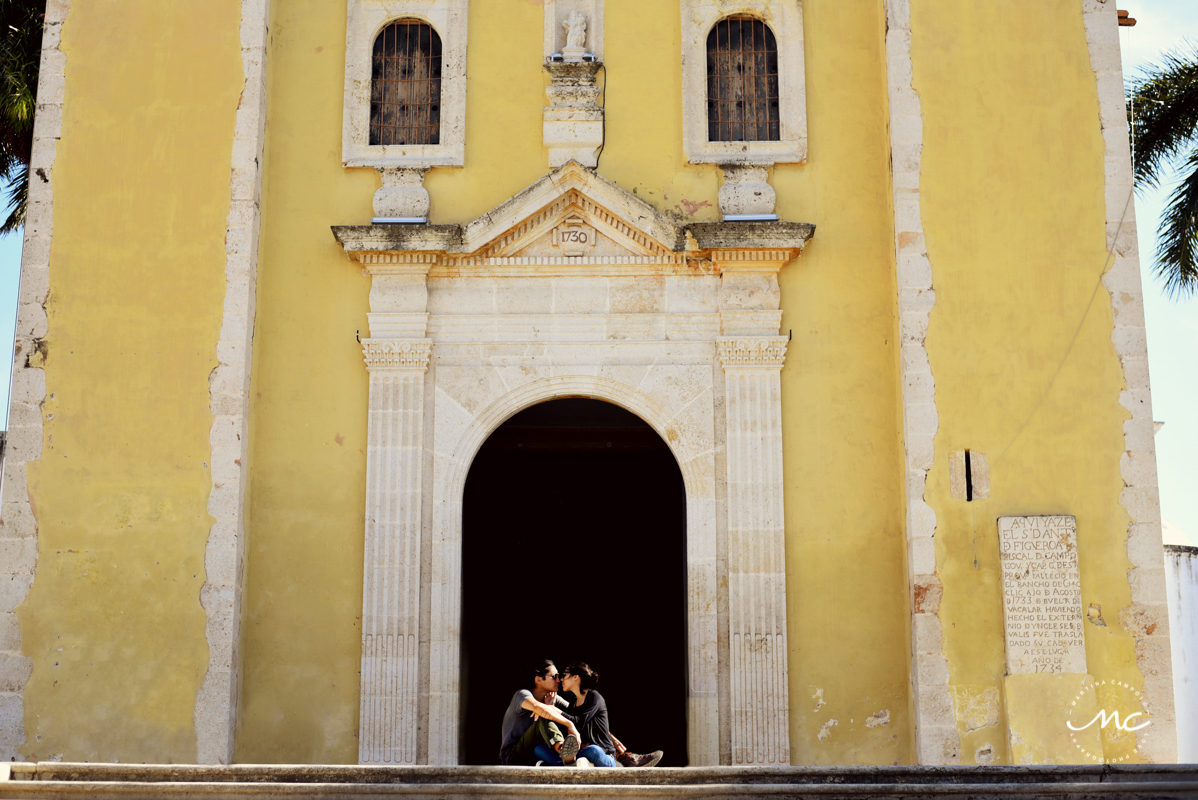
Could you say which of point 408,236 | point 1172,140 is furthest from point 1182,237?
point 408,236

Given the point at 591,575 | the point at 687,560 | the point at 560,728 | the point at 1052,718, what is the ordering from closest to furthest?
1. the point at 560,728
2. the point at 1052,718
3. the point at 687,560
4. the point at 591,575

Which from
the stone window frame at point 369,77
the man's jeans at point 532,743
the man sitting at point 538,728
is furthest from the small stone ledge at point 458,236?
the man's jeans at point 532,743

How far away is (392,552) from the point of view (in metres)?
9.71

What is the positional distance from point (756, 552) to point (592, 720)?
6.82 ft

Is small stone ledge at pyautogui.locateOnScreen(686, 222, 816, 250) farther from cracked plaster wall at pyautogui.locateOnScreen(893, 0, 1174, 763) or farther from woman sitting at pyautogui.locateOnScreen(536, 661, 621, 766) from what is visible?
woman sitting at pyautogui.locateOnScreen(536, 661, 621, 766)

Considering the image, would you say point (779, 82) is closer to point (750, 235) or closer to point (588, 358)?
point (750, 235)

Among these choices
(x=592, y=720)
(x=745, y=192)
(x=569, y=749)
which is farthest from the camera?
(x=745, y=192)

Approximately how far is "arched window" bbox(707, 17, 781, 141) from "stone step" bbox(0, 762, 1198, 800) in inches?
231

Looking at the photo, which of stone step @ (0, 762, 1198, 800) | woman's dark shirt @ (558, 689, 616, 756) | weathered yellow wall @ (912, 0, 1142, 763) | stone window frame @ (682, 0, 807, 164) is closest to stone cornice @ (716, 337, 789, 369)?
weathered yellow wall @ (912, 0, 1142, 763)

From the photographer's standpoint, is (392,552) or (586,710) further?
(392,552)

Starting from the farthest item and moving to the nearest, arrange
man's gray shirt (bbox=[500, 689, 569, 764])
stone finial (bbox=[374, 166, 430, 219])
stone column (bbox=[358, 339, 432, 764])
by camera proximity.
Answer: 1. stone finial (bbox=[374, 166, 430, 219])
2. stone column (bbox=[358, 339, 432, 764])
3. man's gray shirt (bbox=[500, 689, 569, 764])

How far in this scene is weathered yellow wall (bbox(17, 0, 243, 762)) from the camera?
9297 millimetres

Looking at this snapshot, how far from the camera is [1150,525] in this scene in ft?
30.1

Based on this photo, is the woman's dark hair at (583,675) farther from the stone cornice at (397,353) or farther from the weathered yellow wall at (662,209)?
the stone cornice at (397,353)
